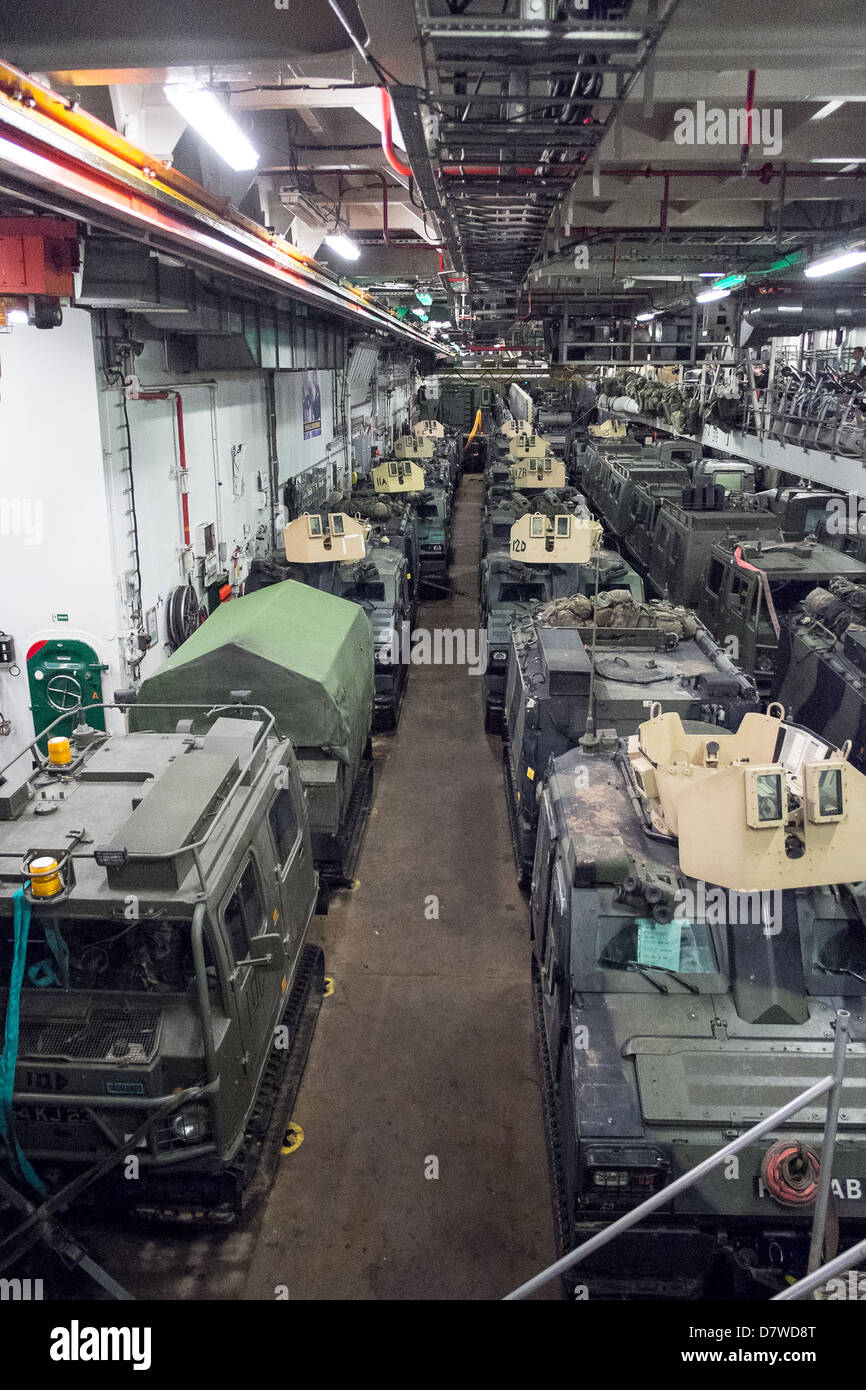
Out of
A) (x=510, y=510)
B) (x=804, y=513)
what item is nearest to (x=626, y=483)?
(x=804, y=513)

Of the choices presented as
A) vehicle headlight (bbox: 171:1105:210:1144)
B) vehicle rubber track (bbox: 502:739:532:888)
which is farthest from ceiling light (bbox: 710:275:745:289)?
vehicle headlight (bbox: 171:1105:210:1144)

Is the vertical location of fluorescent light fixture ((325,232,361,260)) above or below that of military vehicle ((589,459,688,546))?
above

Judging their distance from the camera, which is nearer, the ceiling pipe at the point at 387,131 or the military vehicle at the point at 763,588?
the ceiling pipe at the point at 387,131

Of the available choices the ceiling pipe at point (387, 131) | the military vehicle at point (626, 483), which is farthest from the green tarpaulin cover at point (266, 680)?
the military vehicle at point (626, 483)

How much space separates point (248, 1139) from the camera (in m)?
5.58

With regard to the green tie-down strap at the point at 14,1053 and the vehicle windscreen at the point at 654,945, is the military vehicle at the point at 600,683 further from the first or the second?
the green tie-down strap at the point at 14,1053

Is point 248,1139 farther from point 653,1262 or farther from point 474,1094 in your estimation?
point 653,1262

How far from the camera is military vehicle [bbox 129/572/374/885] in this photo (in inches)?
323

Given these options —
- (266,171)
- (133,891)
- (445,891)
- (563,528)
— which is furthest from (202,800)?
(563,528)

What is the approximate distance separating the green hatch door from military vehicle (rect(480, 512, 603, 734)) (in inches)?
205

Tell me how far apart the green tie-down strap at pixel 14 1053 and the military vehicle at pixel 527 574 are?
858 cm

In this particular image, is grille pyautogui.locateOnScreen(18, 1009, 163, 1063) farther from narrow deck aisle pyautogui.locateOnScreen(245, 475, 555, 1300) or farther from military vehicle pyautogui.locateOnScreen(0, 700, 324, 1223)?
narrow deck aisle pyautogui.locateOnScreen(245, 475, 555, 1300)

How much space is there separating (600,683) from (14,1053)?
19.7 ft

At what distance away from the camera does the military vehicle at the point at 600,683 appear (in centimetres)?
859
